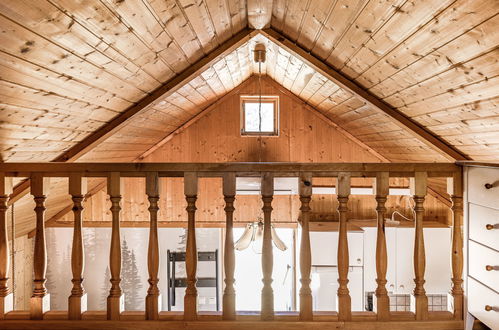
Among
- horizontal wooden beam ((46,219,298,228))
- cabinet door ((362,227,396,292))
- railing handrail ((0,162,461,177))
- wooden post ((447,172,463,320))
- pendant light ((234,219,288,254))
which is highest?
railing handrail ((0,162,461,177))

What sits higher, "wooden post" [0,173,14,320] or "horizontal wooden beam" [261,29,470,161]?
"horizontal wooden beam" [261,29,470,161]

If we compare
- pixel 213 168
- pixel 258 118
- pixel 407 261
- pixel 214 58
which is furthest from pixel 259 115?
pixel 213 168

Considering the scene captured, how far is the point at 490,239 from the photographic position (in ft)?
4.79

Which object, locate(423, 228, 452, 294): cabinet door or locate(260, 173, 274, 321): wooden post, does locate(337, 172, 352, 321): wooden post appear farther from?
locate(423, 228, 452, 294): cabinet door

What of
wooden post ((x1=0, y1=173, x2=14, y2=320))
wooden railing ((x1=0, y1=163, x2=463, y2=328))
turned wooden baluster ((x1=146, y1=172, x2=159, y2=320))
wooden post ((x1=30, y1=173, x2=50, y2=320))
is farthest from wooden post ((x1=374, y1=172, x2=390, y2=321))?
wooden post ((x1=0, y1=173, x2=14, y2=320))

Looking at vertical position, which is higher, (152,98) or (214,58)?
(214,58)

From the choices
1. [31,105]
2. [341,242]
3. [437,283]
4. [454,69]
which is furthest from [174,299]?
[454,69]

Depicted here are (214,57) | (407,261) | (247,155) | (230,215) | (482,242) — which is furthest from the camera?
(247,155)

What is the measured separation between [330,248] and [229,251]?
Result: 10.2 feet

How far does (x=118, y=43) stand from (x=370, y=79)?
183cm

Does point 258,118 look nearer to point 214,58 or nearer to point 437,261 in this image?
point 214,58

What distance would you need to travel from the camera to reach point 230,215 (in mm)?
1653

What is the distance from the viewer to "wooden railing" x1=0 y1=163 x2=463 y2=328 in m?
1.65

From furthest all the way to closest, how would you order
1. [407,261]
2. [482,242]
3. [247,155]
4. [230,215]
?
[247,155]
[407,261]
[230,215]
[482,242]
